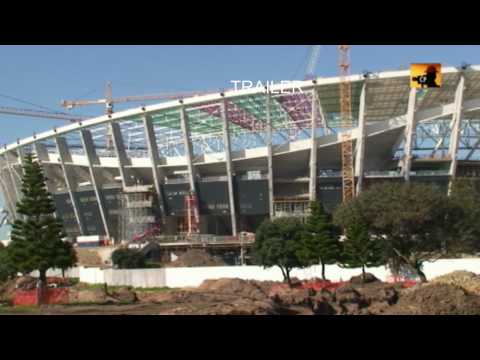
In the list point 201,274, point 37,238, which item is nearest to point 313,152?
point 201,274

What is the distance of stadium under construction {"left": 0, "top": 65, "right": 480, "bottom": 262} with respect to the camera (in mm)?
71188

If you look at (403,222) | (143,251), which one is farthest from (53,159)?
(403,222)

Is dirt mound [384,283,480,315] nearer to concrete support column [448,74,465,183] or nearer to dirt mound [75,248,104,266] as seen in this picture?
concrete support column [448,74,465,183]

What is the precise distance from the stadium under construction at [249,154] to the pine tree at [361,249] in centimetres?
2751

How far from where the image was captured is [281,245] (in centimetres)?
4922

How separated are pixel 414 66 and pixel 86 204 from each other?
162ft

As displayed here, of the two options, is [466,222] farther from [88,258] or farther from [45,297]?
[88,258]

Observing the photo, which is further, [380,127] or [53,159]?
[53,159]

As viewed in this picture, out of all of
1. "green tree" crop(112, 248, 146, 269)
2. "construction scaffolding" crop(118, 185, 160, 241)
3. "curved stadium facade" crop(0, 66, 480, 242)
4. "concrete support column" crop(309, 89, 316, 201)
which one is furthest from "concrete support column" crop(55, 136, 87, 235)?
"concrete support column" crop(309, 89, 316, 201)
